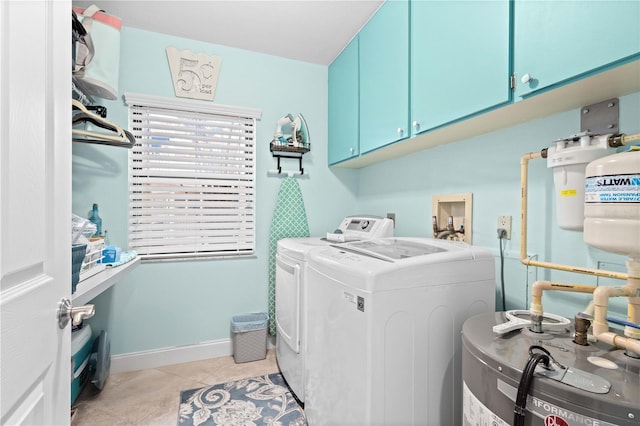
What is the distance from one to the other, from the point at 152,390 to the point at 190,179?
155 cm

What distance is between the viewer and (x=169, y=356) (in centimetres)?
232

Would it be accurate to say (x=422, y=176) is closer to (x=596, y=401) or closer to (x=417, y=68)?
(x=417, y=68)

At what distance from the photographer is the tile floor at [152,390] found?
173cm

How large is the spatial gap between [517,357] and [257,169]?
2259 mm

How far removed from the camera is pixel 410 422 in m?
1.13

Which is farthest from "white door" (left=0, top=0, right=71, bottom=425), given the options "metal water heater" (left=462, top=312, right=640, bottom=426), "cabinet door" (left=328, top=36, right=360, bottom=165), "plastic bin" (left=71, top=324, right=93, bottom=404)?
"cabinet door" (left=328, top=36, right=360, bottom=165)

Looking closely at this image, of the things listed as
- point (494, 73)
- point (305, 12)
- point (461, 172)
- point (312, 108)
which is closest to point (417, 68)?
point (494, 73)

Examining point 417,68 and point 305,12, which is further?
point 305,12

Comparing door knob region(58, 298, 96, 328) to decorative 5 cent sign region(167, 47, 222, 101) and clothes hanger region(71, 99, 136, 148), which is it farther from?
decorative 5 cent sign region(167, 47, 222, 101)

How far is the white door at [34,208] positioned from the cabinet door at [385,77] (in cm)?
148

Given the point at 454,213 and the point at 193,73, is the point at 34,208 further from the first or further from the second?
the point at 193,73

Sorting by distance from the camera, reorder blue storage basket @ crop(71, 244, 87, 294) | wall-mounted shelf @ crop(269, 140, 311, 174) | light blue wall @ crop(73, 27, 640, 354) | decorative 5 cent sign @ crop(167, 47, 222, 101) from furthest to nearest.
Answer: wall-mounted shelf @ crop(269, 140, 311, 174)
decorative 5 cent sign @ crop(167, 47, 222, 101)
light blue wall @ crop(73, 27, 640, 354)
blue storage basket @ crop(71, 244, 87, 294)

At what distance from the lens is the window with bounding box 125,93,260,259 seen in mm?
2266

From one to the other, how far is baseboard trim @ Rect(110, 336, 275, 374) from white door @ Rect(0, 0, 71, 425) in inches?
69.3
